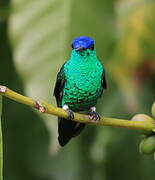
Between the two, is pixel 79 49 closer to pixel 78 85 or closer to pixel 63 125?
pixel 78 85

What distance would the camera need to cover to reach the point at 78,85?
2.17 m

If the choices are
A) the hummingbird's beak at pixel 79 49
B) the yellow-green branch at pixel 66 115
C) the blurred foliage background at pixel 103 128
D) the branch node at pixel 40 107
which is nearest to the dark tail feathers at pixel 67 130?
the hummingbird's beak at pixel 79 49

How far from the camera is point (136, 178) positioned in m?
3.43

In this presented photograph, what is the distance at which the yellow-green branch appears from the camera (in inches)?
51.3

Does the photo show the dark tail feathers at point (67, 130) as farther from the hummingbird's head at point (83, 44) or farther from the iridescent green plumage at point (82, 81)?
the hummingbird's head at point (83, 44)

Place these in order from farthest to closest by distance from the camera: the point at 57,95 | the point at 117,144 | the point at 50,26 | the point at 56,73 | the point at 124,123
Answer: the point at 117,144
the point at 50,26
the point at 56,73
the point at 57,95
the point at 124,123

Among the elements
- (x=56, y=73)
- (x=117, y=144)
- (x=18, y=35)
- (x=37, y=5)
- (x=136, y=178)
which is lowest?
(x=136, y=178)

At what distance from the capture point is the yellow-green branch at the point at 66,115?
1.30 meters

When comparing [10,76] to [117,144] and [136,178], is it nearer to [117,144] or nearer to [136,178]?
[117,144]

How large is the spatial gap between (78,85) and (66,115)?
773 millimetres

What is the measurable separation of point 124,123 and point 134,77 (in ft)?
6.79

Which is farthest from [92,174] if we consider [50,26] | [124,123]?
[124,123]

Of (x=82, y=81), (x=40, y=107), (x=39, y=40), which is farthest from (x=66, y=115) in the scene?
(x=39, y=40)

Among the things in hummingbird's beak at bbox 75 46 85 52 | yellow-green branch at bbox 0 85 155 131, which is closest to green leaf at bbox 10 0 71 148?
hummingbird's beak at bbox 75 46 85 52
